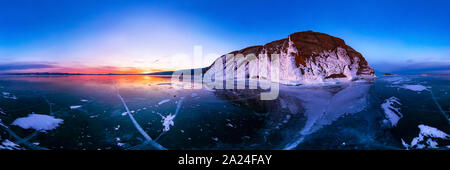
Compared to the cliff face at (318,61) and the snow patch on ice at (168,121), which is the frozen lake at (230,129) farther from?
the cliff face at (318,61)

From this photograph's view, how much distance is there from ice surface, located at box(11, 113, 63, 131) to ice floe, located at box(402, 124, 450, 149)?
23.7ft

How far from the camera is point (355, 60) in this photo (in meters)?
18.0

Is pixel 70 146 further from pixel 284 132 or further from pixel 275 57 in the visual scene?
pixel 275 57

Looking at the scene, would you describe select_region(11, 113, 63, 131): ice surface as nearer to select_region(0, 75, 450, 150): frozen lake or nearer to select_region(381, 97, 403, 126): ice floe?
select_region(0, 75, 450, 150): frozen lake

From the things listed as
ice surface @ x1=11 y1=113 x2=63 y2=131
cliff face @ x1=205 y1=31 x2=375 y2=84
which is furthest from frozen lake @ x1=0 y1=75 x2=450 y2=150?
cliff face @ x1=205 y1=31 x2=375 y2=84

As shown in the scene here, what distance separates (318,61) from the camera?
47.6ft

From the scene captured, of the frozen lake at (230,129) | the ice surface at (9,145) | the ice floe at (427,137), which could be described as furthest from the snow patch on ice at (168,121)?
the ice floe at (427,137)

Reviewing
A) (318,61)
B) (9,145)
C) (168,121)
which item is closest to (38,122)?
(9,145)

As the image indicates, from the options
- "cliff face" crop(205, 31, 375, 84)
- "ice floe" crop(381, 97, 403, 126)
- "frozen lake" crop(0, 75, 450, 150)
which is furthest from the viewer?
"cliff face" crop(205, 31, 375, 84)

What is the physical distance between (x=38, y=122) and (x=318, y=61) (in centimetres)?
1835

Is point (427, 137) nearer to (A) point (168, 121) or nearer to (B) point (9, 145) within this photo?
(A) point (168, 121)

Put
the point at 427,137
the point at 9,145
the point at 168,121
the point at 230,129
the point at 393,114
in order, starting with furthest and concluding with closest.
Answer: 1. the point at 393,114
2. the point at 168,121
3. the point at 230,129
4. the point at 427,137
5. the point at 9,145

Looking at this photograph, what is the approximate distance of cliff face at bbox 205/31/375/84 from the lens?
13.8m
